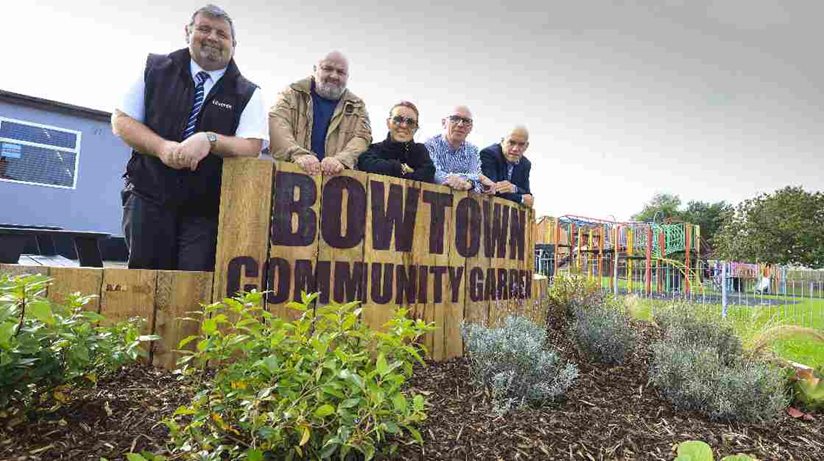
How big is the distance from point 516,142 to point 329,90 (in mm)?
1868

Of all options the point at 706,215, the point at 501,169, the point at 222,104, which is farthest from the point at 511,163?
the point at 706,215

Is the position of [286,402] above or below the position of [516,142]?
below

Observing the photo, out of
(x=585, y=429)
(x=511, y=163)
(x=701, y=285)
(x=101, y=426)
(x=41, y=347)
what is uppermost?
(x=511, y=163)

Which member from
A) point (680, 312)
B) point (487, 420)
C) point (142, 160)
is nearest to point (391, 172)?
point (142, 160)

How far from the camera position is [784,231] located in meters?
35.0

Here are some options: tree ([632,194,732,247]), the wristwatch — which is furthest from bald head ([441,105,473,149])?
tree ([632,194,732,247])

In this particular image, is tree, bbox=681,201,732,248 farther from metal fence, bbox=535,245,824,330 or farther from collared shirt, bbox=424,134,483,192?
collared shirt, bbox=424,134,483,192

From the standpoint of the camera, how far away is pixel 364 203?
117 inches

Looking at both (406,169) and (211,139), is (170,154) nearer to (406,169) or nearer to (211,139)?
(211,139)

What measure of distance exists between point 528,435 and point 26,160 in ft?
46.1

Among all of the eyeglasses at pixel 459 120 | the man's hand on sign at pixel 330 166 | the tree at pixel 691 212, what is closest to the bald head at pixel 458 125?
the eyeglasses at pixel 459 120

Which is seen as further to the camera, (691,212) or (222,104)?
(691,212)

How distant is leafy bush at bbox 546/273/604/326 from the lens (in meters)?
4.62

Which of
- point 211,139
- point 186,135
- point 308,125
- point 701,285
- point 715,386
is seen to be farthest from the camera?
point 701,285
